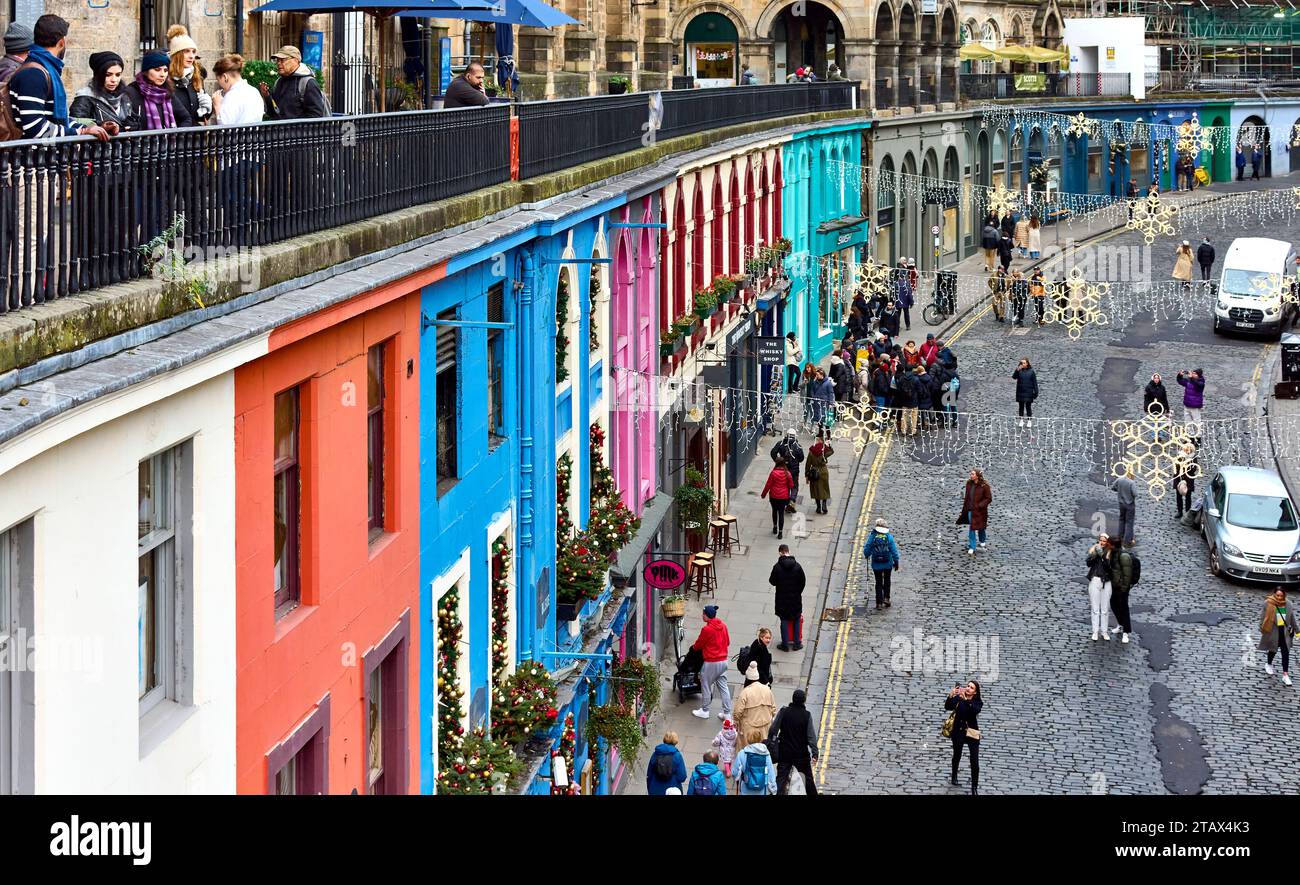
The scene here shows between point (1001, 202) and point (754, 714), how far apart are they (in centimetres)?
4411

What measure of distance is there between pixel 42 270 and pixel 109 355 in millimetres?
442

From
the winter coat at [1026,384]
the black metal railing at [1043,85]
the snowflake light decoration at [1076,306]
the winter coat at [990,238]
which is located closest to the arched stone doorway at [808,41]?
the winter coat at [990,238]

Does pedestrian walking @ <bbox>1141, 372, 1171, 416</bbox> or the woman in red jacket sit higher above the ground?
pedestrian walking @ <bbox>1141, 372, 1171, 416</bbox>

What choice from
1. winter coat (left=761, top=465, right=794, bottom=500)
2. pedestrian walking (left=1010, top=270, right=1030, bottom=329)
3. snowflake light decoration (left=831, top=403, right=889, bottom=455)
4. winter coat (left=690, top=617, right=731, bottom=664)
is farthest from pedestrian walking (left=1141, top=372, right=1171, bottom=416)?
winter coat (left=690, top=617, right=731, bottom=664)

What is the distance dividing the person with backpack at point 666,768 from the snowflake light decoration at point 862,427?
18791 mm

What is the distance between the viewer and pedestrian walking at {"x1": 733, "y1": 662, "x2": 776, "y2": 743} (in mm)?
20641

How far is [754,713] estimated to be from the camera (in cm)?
2066

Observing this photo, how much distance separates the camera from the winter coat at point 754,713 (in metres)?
20.6

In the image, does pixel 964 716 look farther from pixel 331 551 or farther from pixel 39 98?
pixel 39 98

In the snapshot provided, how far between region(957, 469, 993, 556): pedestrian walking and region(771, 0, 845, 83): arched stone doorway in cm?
2715

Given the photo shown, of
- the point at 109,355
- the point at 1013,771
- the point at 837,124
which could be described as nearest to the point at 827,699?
the point at 1013,771

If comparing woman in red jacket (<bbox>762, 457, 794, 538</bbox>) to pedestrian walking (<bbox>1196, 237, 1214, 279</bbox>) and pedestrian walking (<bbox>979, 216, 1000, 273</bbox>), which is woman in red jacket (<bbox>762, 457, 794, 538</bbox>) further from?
pedestrian walking (<bbox>979, 216, 1000, 273</bbox>)

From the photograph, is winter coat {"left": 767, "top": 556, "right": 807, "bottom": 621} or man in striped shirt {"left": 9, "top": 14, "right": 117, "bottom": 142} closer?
man in striped shirt {"left": 9, "top": 14, "right": 117, "bottom": 142}

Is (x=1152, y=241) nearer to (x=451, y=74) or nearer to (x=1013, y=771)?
(x=451, y=74)
